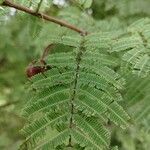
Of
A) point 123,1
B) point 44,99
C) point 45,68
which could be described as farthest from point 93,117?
point 123,1

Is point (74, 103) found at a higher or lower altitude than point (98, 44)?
lower

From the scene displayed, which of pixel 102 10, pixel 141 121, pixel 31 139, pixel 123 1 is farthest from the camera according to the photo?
pixel 102 10

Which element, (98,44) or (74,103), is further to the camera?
(98,44)

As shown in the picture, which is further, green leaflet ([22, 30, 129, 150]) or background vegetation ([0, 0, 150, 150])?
background vegetation ([0, 0, 150, 150])

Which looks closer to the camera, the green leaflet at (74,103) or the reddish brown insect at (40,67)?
the green leaflet at (74,103)

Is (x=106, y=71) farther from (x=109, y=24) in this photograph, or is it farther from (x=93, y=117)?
(x=109, y=24)

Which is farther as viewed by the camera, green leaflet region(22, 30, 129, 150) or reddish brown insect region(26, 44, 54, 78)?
reddish brown insect region(26, 44, 54, 78)

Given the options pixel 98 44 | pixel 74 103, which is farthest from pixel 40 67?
pixel 74 103

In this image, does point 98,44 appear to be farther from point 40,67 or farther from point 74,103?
point 74,103
